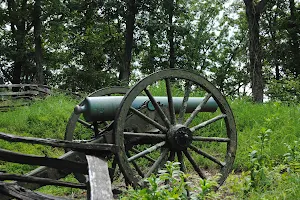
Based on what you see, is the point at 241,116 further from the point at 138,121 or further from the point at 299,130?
the point at 138,121

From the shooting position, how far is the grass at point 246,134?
14.0ft

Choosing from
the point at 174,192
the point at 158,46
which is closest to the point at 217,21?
the point at 158,46

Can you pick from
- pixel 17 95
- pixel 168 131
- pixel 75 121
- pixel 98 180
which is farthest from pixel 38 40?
pixel 98 180

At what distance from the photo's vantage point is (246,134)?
771cm

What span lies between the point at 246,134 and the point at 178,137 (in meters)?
3.53

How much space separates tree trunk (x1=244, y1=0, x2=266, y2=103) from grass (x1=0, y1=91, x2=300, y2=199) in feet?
5.90

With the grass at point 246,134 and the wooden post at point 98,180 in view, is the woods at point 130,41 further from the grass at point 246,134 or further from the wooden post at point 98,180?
the wooden post at point 98,180

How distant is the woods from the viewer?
20.9 meters

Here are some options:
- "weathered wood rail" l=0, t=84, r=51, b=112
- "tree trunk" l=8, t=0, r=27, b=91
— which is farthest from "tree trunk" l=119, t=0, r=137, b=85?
"tree trunk" l=8, t=0, r=27, b=91

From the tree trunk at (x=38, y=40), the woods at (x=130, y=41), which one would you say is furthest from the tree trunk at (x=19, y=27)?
the tree trunk at (x=38, y=40)

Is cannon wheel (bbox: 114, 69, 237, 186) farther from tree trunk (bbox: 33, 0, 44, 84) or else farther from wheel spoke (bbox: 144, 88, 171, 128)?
tree trunk (bbox: 33, 0, 44, 84)

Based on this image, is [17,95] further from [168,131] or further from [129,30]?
[168,131]

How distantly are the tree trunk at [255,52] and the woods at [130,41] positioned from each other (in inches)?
255

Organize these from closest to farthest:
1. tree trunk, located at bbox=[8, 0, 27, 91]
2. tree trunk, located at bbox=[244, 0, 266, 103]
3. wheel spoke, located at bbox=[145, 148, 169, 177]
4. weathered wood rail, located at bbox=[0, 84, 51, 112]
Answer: wheel spoke, located at bbox=[145, 148, 169, 177]
tree trunk, located at bbox=[244, 0, 266, 103]
weathered wood rail, located at bbox=[0, 84, 51, 112]
tree trunk, located at bbox=[8, 0, 27, 91]
